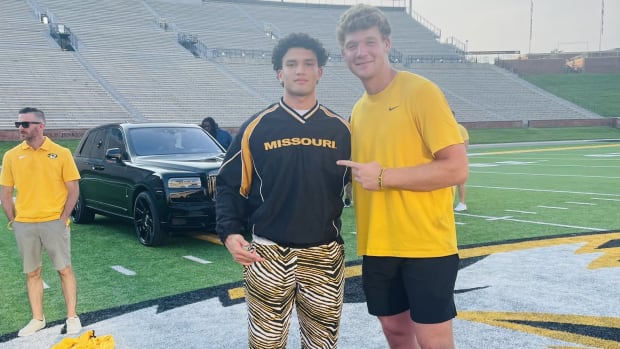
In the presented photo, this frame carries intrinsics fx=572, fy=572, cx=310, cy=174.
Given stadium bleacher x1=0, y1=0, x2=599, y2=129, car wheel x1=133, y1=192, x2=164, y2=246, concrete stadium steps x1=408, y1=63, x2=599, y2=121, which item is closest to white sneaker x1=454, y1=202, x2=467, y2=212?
car wheel x1=133, y1=192, x2=164, y2=246

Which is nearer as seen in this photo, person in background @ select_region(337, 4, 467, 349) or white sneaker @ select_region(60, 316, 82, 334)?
person in background @ select_region(337, 4, 467, 349)

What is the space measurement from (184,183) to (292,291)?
4548 millimetres

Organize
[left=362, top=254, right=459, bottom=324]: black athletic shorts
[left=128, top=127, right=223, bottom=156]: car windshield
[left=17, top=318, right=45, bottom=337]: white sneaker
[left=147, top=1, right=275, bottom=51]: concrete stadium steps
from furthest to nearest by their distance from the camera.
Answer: [left=147, top=1, right=275, bottom=51]: concrete stadium steps < [left=128, top=127, right=223, bottom=156]: car windshield < [left=17, top=318, right=45, bottom=337]: white sneaker < [left=362, top=254, right=459, bottom=324]: black athletic shorts

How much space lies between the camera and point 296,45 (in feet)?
8.61

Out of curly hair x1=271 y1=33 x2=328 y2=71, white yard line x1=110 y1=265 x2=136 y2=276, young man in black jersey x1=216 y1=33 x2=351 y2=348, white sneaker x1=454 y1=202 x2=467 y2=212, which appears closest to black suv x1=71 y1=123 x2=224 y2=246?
white yard line x1=110 y1=265 x2=136 y2=276

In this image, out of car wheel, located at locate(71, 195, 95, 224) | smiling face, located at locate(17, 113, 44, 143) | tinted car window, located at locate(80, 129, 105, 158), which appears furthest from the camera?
car wheel, located at locate(71, 195, 95, 224)

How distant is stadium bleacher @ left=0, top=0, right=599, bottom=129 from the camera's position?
96.8 ft

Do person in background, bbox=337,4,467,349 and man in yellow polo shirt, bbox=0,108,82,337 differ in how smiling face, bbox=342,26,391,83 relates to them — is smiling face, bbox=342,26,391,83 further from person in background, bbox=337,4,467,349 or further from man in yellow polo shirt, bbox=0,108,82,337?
man in yellow polo shirt, bbox=0,108,82,337

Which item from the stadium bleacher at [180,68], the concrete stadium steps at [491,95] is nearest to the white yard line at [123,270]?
the stadium bleacher at [180,68]

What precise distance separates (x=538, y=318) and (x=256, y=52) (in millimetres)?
40699

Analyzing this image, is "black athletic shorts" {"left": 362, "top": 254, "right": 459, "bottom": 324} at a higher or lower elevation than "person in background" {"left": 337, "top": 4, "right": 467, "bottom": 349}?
lower

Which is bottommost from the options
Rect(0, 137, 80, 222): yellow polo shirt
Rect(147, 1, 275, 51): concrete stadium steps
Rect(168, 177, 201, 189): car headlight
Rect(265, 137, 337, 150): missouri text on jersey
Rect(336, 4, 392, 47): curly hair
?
Rect(168, 177, 201, 189): car headlight

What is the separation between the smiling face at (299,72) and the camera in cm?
260

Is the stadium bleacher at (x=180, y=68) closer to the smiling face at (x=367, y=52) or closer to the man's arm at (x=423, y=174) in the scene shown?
the smiling face at (x=367, y=52)
